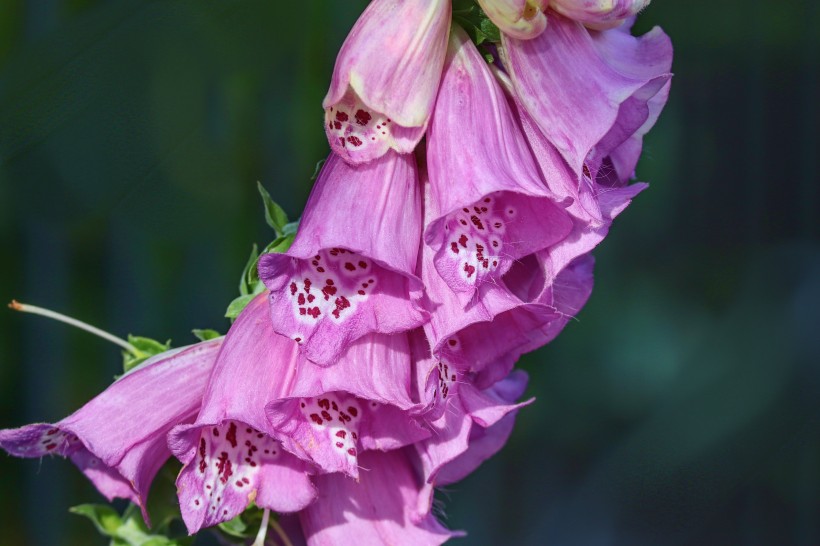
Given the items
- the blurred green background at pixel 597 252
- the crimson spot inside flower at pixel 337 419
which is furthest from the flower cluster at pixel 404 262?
the blurred green background at pixel 597 252

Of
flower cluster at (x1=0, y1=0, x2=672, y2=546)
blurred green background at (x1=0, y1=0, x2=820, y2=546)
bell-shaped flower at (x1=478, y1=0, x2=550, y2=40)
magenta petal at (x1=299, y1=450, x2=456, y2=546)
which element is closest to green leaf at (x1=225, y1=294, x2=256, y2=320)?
flower cluster at (x1=0, y1=0, x2=672, y2=546)

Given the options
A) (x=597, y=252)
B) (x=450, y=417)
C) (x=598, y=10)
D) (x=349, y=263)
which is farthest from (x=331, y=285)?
(x=597, y=252)

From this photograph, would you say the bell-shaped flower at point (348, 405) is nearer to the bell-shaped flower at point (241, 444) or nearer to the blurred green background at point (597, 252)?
the bell-shaped flower at point (241, 444)

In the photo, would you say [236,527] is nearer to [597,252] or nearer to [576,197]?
[576,197]

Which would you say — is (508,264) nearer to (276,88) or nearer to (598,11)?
(598,11)

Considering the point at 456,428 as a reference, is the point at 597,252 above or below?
below

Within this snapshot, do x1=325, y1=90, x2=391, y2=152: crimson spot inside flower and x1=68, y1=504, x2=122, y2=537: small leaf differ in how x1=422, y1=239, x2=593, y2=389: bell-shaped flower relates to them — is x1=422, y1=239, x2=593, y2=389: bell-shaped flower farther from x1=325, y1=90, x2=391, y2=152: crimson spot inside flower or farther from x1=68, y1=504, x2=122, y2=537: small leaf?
x1=68, y1=504, x2=122, y2=537: small leaf
